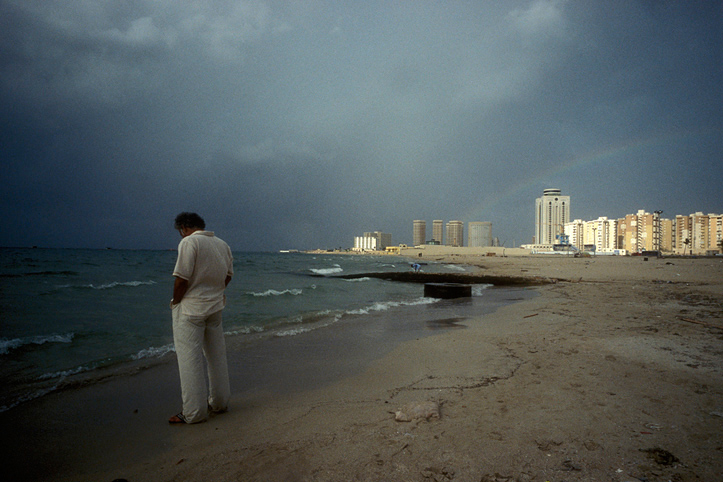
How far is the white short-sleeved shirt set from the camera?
3455mm

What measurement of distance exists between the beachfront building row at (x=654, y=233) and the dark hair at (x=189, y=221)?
120429 mm

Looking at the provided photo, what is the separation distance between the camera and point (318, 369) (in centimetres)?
534

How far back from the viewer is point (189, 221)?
3820 mm

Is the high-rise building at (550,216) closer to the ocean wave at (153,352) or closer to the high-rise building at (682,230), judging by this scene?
the high-rise building at (682,230)

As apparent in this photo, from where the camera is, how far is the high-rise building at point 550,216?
158375 mm

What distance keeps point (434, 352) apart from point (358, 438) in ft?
10.8

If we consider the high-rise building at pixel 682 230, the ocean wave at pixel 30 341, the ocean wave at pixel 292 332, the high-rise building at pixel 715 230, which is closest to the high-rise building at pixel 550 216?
the high-rise building at pixel 682 230

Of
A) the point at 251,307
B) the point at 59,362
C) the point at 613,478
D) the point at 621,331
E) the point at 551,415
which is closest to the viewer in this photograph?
the point at 613,478

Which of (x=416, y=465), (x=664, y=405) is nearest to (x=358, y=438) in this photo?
(x=416, y=465)

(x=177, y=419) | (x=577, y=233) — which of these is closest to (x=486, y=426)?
(x=177, y=419)

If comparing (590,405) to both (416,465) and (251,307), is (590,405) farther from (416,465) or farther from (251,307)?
(251,307)

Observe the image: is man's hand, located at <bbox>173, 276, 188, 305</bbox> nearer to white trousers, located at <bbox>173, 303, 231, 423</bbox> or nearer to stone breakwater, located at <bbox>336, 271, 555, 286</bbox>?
white trousers, located at <bbox>173, 303, 231, 423</bbox>

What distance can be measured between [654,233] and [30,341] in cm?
14741

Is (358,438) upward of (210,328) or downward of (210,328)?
downward
